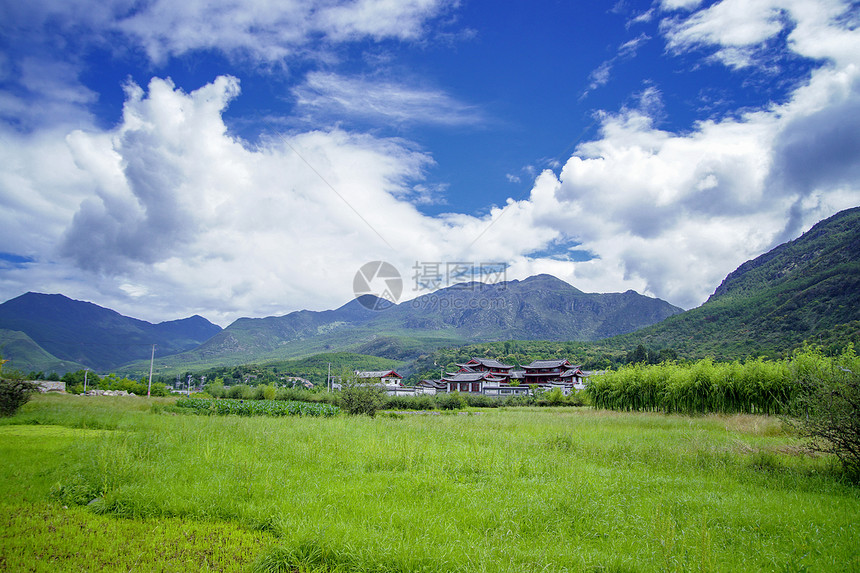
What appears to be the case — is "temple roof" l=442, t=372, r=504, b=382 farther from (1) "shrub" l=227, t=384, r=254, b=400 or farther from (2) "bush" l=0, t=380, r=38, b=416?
(2) "bush" l=0, t=380, r=38, b=416

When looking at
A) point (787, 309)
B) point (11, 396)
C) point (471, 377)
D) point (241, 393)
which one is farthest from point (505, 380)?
point (11, 396)

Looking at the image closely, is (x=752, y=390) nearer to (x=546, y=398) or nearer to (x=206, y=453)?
(x=206, y=453)

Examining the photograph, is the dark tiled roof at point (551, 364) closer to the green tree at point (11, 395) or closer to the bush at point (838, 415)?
the bush at point (838, 415)

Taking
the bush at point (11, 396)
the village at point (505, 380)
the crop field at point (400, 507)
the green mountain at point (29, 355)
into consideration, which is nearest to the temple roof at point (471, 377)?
the village at point (505, 380)

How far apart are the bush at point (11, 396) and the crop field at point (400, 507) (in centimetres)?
564

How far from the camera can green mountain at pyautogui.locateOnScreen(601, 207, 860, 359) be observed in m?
47.4

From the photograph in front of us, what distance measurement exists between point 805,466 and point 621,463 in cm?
405

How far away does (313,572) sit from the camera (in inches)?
171

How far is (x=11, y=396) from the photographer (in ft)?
48.7

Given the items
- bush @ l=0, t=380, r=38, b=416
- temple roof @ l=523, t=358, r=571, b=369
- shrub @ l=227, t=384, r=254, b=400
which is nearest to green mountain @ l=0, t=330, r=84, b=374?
shrub @ l=227, t=384, r=254, b=400

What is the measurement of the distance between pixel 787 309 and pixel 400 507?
70.0 m

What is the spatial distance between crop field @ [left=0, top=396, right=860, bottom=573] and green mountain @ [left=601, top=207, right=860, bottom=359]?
45.0 m

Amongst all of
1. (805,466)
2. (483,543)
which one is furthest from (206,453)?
(805,466)

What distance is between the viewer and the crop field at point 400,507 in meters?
4.59
